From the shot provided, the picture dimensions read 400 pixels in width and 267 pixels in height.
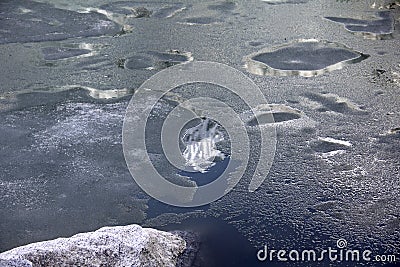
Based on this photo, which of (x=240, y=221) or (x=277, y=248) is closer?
(x=277, y=248)

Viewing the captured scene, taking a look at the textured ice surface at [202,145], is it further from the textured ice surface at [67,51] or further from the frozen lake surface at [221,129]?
the textured ice surface at [67,51]

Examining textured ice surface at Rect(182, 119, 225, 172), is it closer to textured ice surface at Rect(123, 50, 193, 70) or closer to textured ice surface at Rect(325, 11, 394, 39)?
textured ice surface at Rect(123, 50, 193, 70)

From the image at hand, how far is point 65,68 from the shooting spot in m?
7.28

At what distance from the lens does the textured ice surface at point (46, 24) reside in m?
8.45

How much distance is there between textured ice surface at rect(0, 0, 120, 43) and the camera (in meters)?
8.45

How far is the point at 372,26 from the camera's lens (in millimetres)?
8570

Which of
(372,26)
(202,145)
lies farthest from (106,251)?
(372,26)

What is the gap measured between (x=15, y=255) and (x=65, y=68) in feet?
12.9

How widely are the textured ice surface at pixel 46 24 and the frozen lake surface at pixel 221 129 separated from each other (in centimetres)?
4

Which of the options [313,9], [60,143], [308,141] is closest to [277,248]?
[308,141]

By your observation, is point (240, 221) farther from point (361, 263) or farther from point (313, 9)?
point (313, 9)
